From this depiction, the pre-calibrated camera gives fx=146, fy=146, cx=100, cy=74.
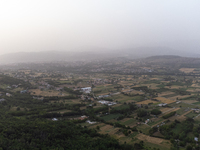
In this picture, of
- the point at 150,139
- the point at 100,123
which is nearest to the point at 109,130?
the point at 100,123

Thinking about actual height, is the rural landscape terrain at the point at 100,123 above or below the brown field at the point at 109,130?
above

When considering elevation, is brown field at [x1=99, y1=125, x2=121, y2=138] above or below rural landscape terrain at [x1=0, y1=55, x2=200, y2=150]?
below

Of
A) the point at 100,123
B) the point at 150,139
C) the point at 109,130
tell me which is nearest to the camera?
the point at 150,139

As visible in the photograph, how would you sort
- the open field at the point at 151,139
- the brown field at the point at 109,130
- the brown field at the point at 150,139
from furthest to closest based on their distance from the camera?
the brown field at the point at 109,130 → the brown field at the point at 150,139 → the open field at the point at 151,139

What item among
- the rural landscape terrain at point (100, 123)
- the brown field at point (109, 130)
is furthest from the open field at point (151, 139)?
the brown field at point (109, 130)

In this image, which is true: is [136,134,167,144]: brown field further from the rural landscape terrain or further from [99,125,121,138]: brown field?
[99,125,121,138]: brown field

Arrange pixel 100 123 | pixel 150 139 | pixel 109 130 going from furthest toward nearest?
pixel 100 123 → pixel 109 130 → pixel 150 139

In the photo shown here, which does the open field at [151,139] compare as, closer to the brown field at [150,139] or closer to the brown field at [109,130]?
the brown field at [150,139]

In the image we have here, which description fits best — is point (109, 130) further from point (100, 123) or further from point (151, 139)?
point (151, 139)

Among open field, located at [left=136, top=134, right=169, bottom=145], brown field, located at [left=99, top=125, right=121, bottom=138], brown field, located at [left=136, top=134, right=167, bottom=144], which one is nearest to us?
open field, located at [left=136, top=134, right=169, bottom=145]

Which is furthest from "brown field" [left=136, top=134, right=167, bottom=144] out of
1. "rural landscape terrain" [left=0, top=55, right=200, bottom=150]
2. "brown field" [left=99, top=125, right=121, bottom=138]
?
"brown field" [left=99, top=125, right=121, bottom=138]

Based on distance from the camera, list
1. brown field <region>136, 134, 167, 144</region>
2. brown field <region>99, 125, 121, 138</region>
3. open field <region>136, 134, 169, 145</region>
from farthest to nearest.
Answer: brown field <region>99, 125, 121, 138</region>
brown field <region>136, 134, 167, 144</region>
open field <region>136, 134, 169, 145</region>
